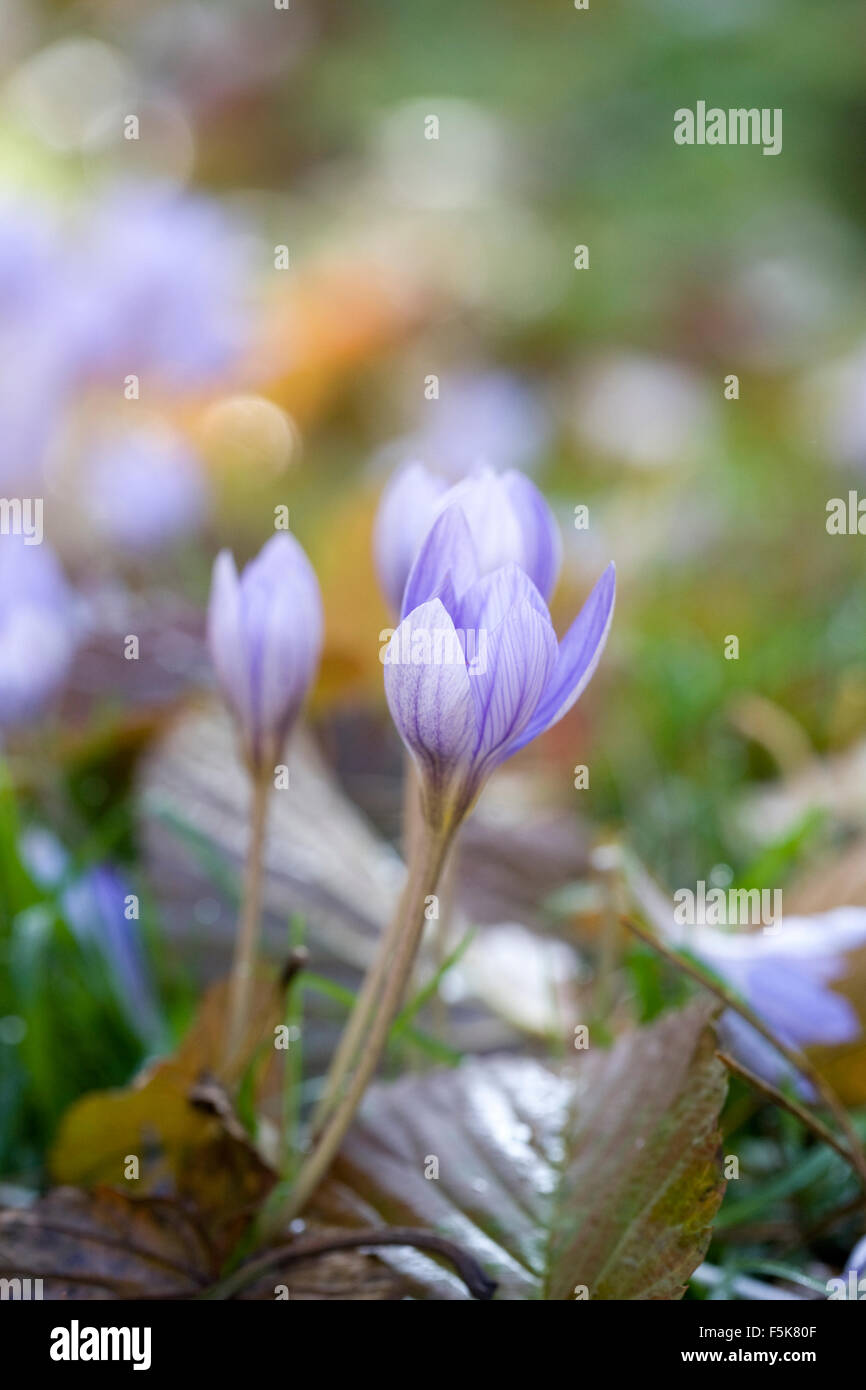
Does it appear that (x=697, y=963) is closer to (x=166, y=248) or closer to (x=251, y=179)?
(x=166, y=248)

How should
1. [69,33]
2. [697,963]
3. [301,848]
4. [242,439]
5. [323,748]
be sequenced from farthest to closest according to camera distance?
[69,33] → [242,439] → [323,748] → [301,848] → [697,963]

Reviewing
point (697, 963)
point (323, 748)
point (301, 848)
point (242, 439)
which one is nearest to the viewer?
point (697, 963)

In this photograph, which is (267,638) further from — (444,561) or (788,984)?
(788,984)

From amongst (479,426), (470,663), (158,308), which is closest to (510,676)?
(470,663)

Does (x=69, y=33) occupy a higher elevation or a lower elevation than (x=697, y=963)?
higher
